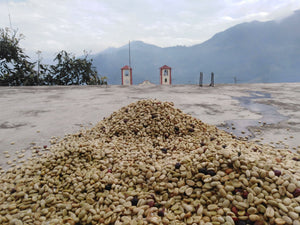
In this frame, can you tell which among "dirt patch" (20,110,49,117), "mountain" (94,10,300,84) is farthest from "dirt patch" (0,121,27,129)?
"mountain" (94,10,300,84)

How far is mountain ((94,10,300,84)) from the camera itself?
110 m

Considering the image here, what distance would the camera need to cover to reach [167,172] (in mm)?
1621

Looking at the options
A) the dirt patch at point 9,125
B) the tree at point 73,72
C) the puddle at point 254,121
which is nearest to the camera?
the puddle at point 254,121

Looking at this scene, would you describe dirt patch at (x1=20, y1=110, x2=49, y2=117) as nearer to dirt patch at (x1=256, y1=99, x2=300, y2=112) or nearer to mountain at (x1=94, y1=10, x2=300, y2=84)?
dirt patch at (x1=256, y1=99, x2=300, y2=112)

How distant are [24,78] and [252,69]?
122726mm

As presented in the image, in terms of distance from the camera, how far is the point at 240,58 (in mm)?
124125

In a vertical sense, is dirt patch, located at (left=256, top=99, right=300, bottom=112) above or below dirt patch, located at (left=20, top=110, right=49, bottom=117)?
below

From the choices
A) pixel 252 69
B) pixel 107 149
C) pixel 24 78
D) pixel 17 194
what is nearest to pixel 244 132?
pixel 107 149

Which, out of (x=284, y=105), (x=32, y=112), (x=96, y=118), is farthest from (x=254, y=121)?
(x=32, y=112)

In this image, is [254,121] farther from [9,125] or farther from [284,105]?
[9,125]

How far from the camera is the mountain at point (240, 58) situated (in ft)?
362

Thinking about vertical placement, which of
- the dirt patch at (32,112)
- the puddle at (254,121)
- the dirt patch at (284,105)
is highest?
the dirt patch at (32,112)

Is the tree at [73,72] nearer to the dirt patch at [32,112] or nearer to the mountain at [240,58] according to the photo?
the dirt patch at [32,112]

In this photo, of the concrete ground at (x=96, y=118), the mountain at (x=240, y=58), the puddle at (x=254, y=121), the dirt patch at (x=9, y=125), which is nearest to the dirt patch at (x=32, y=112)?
the concrete ground at (x=96, y=118)
